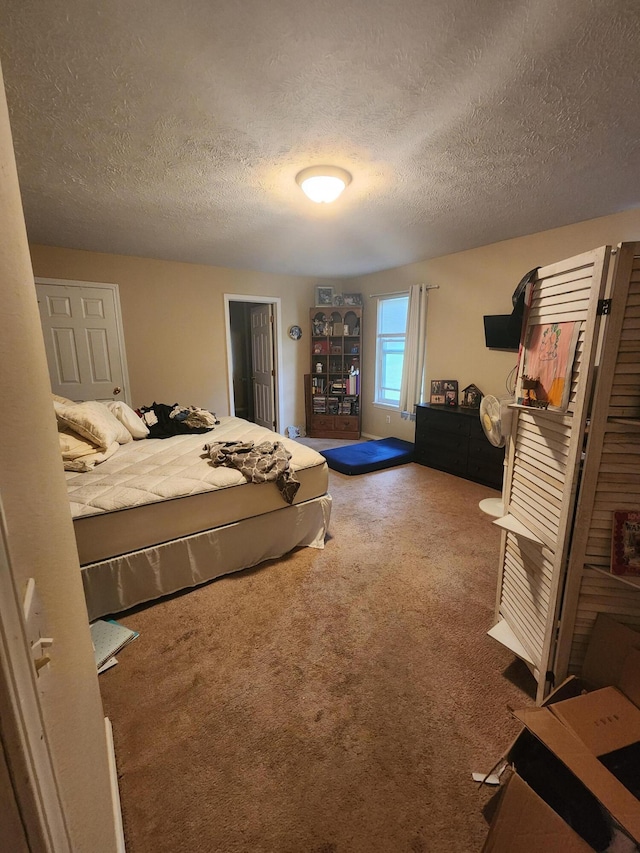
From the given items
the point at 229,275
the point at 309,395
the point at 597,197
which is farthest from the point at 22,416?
the point at 309,395

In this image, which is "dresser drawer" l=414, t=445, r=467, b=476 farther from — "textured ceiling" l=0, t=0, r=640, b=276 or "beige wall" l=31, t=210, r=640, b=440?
"textured ceiling" l=0, t=0, r=640, b=276

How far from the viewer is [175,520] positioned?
2.10 metres

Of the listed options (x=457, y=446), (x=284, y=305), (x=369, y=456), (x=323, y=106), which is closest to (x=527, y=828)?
(x=323, y=106)

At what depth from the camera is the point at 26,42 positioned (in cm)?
127

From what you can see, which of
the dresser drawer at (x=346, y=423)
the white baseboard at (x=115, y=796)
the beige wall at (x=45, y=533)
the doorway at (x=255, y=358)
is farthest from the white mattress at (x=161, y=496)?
the dresser drawer at (x=346, y=423)

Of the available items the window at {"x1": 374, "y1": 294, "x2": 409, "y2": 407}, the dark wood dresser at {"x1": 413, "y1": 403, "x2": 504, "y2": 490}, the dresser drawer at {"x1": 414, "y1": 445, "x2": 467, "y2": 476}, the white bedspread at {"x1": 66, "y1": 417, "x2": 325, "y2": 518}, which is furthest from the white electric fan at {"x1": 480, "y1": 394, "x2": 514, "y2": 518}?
the window at {"x1": 374, "y1": 294, "x2": 409, "y2": 407}

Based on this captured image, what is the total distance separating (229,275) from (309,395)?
2.13 meters

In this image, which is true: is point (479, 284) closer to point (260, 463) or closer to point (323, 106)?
point (323, 106)

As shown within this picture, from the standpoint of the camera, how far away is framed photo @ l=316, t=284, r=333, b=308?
558 cm

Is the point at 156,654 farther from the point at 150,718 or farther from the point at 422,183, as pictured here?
the point at 422,183

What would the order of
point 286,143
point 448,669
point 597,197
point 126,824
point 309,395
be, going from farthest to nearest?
point 309,395 < point 597,197 < point 286,143 < point 448,669 < point 126,824

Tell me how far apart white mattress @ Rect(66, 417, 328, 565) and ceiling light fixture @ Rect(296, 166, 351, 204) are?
1.76 meters

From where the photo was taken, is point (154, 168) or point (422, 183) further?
point (422, 183)

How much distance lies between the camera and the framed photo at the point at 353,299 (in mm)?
5535
